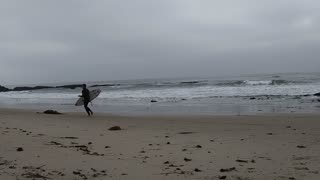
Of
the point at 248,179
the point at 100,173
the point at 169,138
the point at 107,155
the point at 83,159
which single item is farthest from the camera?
the point at 169,138

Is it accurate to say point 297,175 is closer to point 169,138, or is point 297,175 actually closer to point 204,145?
point 204,145

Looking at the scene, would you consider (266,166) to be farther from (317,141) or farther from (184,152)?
(317,141)

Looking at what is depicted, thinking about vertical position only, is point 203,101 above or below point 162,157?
above

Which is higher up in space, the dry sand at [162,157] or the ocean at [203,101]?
the ocean at [203,101]

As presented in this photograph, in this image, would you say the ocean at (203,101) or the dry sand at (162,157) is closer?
the dry sand at (162,157)

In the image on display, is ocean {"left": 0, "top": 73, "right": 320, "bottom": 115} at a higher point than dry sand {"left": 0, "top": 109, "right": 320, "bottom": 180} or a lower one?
higher

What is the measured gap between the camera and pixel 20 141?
888cm

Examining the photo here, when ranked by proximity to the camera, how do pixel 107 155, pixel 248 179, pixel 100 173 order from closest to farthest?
1. pixel 248 179
2. pixel 100 173
3. pixel 107 155

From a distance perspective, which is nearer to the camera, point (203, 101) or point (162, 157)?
point (162, 157)

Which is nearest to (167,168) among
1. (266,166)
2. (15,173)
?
(266,166)

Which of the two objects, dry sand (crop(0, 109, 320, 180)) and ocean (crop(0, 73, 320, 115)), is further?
ocean (crop(0, 73, 320, 115))

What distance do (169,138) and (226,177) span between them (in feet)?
14.7

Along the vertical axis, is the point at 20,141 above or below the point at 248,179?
above

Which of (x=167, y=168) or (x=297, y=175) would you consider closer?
(x=297, y=175)
